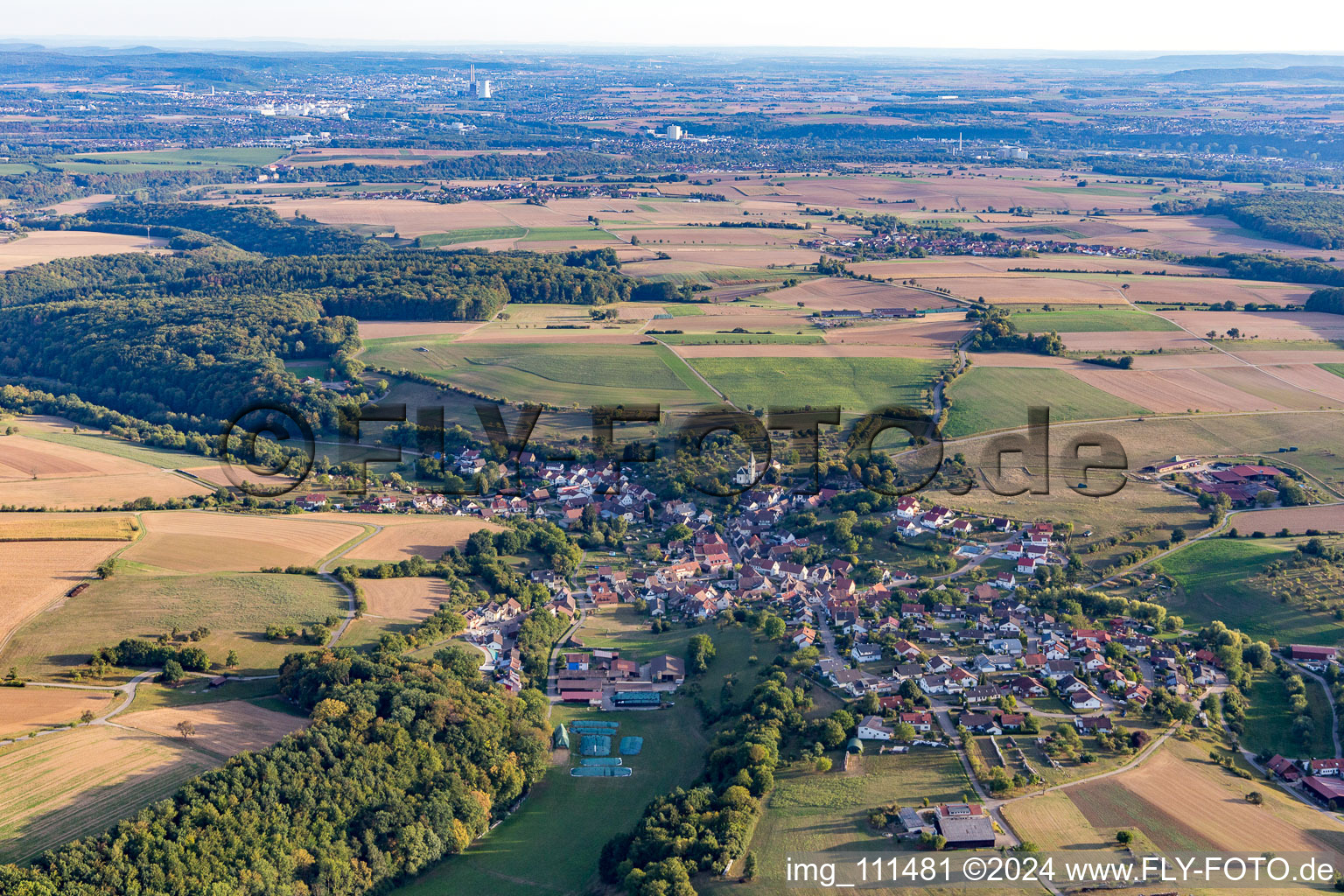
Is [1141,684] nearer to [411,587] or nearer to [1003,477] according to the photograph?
[1003,477]

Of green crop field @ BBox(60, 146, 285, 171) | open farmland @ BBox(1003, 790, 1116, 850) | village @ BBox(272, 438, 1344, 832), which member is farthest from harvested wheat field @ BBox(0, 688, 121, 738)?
green crop field @ BBox(60, 146, 285, 171)

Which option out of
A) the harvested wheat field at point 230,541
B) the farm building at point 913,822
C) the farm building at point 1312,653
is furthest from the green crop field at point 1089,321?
the farm building at point 913,822

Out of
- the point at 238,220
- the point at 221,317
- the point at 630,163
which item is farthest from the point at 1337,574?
the point at 630,163

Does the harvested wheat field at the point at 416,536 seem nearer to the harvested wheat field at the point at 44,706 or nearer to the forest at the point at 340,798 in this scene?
the forest at the point at 340,798

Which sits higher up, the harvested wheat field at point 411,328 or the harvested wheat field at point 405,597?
the harvested wheat field at point 411,328

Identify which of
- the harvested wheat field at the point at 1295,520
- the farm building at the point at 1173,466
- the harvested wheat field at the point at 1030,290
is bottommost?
the harvested wheat field at the point at 1295,520
